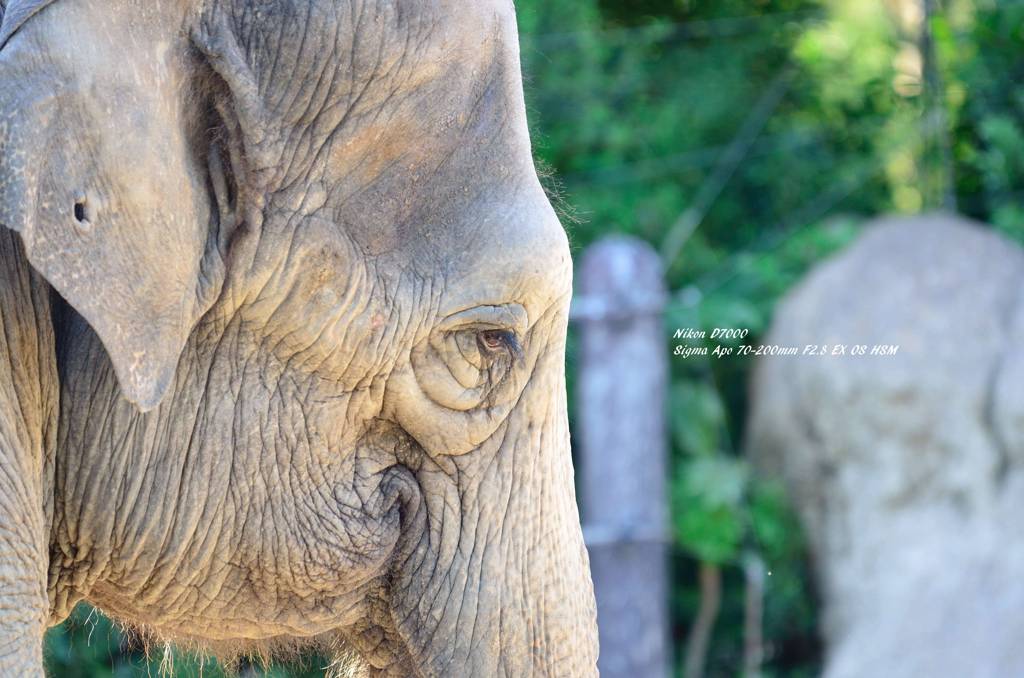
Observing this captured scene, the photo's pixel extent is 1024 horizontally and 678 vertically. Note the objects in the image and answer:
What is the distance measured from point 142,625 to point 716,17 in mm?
5876

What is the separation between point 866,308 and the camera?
6508 mm

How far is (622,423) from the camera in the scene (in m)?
5.57

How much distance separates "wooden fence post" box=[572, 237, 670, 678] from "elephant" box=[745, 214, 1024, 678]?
42.0 inches

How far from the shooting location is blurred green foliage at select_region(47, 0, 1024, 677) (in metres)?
6.55

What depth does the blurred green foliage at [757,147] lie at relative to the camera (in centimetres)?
655

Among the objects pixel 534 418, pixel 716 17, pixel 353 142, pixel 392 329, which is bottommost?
pixel 716 17

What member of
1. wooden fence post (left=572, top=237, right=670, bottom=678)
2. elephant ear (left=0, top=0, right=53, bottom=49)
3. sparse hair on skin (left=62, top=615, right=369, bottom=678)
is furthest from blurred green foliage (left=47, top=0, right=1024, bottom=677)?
elephant ear (left=0, top=0, right=53, bottom=49)

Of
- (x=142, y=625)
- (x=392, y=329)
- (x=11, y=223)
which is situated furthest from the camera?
(x=142, y=625)

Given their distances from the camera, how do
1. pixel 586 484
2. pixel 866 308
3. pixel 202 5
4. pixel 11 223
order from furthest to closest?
pixel 866 308, pixel 586 484, pixel 202 5, pixel 11 223

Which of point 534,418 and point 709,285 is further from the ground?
point 534,418

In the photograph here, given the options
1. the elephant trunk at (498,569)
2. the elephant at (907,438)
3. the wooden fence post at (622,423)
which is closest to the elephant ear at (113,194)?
the elephant trunk at (498,569)

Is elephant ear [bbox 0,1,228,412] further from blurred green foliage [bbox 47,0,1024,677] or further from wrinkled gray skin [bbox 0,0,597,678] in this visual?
blurred green foliage [bbox 47,0,1024,677]

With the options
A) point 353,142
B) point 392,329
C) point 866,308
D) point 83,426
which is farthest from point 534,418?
point 866,308

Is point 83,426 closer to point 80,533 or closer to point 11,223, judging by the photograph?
point 80,533
